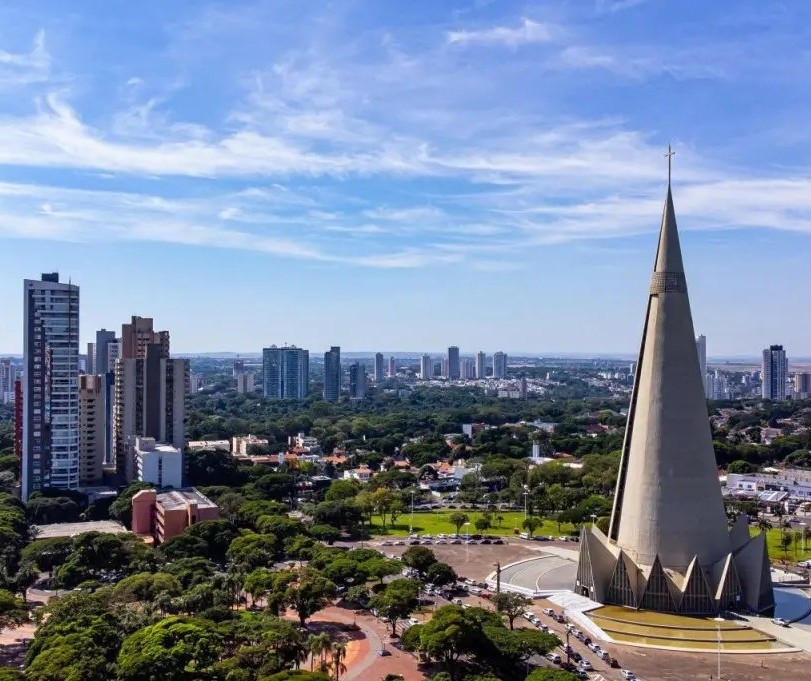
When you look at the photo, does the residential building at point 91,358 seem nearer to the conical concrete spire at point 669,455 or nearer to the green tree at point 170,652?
the green tree at point 170,652

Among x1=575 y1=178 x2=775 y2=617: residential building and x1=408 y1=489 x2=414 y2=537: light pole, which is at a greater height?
x1=575 y1=178 x2=775 y2=617: residential building

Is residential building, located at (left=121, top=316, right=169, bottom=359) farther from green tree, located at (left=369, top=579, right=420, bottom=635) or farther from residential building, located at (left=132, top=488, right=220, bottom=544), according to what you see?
green tree, located at (left=369, top=579, right=420, bottom=635)

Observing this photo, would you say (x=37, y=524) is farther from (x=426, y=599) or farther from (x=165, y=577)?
(x=426, y=599)

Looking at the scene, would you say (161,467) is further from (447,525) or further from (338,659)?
(338,659)

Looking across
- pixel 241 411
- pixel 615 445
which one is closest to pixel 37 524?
pixel 615 445

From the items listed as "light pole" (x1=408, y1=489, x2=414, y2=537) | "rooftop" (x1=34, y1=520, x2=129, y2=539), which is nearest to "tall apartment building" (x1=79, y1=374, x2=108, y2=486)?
"rooftop" (x1=34, y1=520, x2=129, y2=539)

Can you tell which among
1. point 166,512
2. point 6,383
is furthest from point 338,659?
point 6,383
